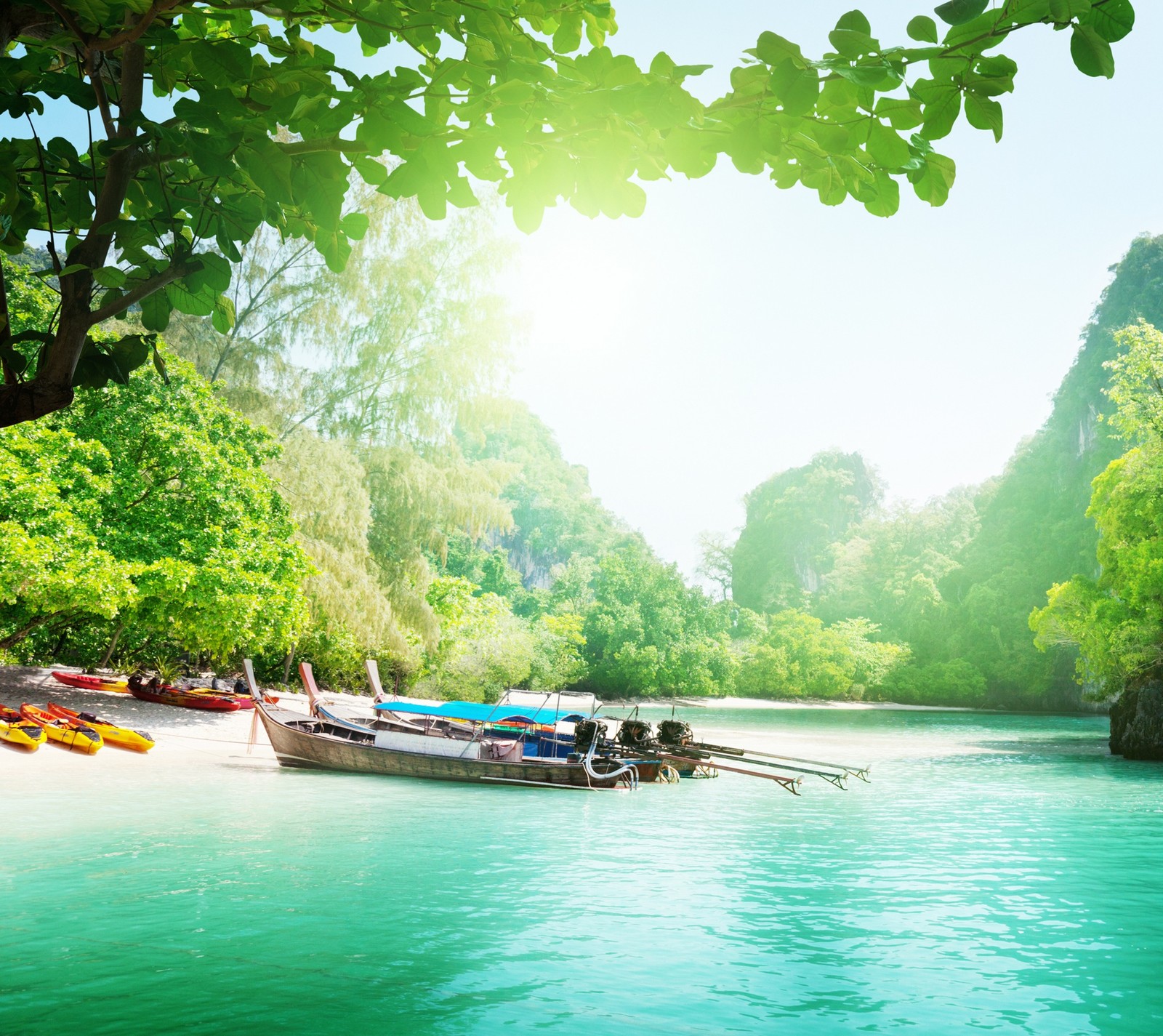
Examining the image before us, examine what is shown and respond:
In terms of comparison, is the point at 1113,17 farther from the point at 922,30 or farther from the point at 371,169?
the point at 371,169

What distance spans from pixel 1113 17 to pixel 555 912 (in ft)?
29.4

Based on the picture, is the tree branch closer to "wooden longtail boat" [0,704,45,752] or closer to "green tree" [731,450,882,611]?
"wooden longtail boat" [0,704,45,752]

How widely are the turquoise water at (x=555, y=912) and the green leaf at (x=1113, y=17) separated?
6.28 m

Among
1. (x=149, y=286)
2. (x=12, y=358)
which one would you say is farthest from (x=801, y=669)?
(x=12, y=358)

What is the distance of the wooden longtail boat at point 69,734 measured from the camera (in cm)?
1809

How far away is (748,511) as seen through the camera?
116 metres

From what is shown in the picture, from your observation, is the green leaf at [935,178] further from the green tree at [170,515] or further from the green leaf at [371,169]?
the green tree at [170,515]

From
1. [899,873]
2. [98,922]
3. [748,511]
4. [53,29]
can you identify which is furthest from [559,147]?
[748,511]

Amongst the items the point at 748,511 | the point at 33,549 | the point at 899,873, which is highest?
the point at 748,511

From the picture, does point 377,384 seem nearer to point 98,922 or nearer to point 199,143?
point 98,922

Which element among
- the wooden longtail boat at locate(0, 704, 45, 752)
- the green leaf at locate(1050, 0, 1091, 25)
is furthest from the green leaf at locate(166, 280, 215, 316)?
the wooden longtail boat at locate(0, 704, 45, 752)

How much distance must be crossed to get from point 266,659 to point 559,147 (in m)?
30.4

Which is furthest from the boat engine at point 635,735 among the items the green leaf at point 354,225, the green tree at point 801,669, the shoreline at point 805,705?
the green tree at point 801,669

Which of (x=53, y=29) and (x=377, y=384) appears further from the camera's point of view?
(x=377, y=384)
